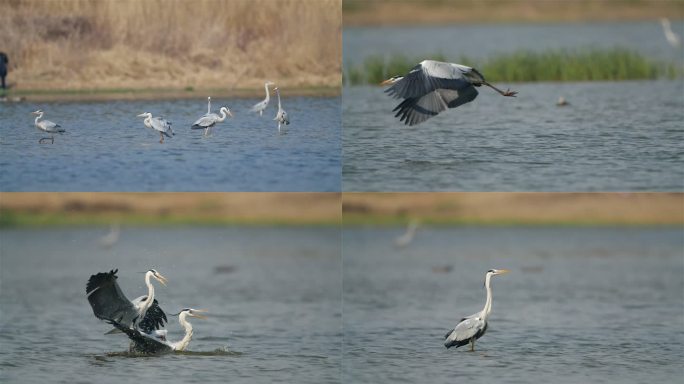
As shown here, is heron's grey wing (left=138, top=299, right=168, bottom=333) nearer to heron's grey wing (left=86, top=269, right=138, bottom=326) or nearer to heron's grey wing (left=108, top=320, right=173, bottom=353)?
heron's grey wing (left=108, top=320, right=173, bottom=353)

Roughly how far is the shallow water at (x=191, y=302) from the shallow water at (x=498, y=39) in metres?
3.31

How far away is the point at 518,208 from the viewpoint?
20.0 metres

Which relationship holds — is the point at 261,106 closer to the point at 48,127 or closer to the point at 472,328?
the point at 48,127

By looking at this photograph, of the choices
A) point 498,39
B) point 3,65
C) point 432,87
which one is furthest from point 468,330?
point 498,39

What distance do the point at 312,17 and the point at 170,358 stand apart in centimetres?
303

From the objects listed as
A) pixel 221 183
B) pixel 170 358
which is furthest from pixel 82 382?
pixel 221 183

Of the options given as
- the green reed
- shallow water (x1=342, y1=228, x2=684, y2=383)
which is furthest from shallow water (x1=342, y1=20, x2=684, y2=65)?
shallow water (x1=342, y1=228, x2=684, y2=383)

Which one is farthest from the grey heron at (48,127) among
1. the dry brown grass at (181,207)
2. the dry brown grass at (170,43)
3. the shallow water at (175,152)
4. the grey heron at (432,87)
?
the dry brown grass at (181,207)

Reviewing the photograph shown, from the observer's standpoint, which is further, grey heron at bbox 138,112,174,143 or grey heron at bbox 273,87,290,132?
grey heron at bbox 273,87,290,132

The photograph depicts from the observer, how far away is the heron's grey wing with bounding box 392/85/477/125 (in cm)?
942

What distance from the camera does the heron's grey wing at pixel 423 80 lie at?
30.0ft

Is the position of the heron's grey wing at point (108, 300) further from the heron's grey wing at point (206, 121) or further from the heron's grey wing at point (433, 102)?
the heron's grey wing at point (433, 102)

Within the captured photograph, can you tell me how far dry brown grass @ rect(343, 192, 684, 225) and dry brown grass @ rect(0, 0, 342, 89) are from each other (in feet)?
25.8

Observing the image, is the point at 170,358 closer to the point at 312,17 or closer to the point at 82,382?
the point at 82,382
